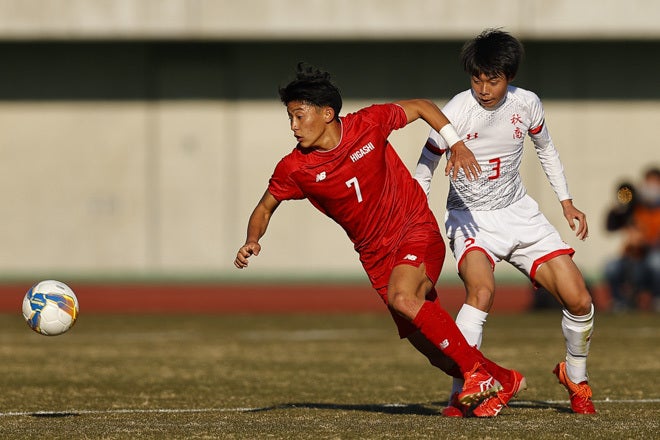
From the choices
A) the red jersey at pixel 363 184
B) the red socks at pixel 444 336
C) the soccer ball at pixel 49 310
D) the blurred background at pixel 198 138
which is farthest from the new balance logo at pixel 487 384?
the blurred background at pixel 198 138

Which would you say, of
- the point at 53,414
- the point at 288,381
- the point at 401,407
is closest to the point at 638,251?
the point at 288,381

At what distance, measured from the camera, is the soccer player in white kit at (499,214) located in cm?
870

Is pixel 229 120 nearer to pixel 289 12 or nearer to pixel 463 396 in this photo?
pixel 289 12

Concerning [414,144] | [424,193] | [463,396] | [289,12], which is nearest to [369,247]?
[424,193]

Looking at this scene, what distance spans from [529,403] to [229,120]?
14051 millimetres

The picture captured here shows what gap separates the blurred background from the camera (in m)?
22.8

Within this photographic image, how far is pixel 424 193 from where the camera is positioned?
875 cm

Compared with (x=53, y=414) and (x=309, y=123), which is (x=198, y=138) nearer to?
(x=53, y=414)

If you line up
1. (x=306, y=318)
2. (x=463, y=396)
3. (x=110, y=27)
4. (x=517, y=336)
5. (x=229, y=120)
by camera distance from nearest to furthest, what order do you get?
1. (x=463, y=396)
2. (x=517, y=336)
3. (x=306, y=318)
4. (x=110, y=27)
5. (x=229, y=120)

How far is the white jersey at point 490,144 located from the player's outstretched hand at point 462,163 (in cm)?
63

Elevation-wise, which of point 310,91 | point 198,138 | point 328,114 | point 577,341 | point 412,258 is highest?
point 198,138

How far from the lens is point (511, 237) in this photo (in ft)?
29.0

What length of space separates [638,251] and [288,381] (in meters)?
9.93

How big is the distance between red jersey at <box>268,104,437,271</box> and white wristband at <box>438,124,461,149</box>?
0.35 meters
